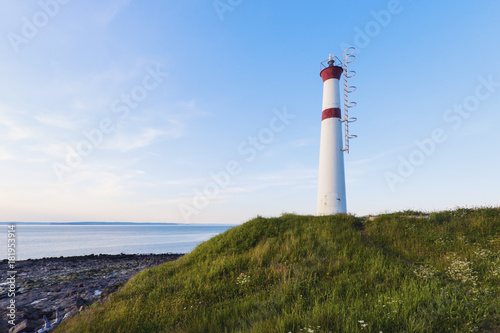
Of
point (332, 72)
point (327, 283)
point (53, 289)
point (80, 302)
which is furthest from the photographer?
point (332, 72)

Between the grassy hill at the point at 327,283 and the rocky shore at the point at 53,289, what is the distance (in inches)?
125

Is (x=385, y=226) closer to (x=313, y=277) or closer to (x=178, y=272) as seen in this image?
(x=313, y=277)

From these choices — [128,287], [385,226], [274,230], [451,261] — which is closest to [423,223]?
[385,226]

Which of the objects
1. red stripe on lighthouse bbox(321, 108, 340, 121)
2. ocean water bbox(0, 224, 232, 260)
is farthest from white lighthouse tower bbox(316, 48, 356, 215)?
ocean water bbox(0, 224, 232, 260)

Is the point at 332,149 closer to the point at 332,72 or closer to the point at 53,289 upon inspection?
the point at 332,72

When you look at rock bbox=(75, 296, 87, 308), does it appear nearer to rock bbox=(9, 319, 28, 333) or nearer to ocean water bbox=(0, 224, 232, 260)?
rock bbox=(9, 319, 28, 333)

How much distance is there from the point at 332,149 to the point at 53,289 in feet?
66.1

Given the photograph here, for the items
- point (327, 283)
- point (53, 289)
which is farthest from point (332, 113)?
point (53, 289)

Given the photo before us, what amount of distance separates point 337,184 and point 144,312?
15.3 m

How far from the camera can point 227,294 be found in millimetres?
7816

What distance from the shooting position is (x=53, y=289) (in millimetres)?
14484

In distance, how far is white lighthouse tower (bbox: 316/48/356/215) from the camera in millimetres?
18672

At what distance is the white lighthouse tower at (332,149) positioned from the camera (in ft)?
61.3

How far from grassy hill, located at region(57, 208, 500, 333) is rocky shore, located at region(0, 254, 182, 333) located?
3164 mm
